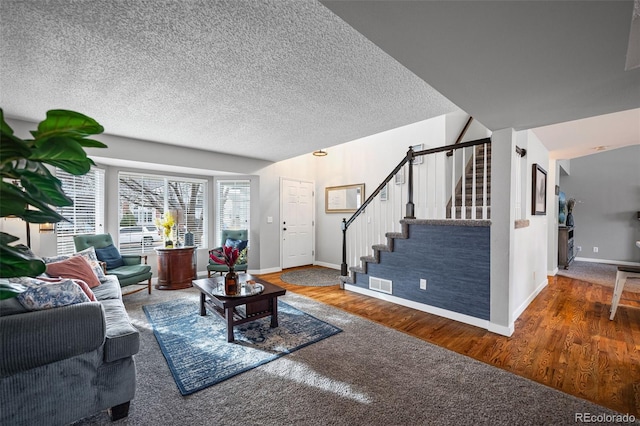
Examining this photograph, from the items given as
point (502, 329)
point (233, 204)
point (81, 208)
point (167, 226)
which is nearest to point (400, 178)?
point (502, 329)

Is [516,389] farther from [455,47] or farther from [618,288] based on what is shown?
[618,288]

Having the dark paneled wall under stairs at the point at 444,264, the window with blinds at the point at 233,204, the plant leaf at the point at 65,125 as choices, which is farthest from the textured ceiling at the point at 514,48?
the window with blinds at the point at 233,204

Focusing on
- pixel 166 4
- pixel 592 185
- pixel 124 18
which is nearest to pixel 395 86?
pixel 166 4

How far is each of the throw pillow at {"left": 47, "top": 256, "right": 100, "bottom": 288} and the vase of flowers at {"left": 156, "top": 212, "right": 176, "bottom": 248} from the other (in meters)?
1.47

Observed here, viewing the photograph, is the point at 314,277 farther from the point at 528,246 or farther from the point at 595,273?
the point at 595,273

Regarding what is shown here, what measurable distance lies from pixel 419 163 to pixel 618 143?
3.22 m

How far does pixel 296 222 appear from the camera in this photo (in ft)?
20.5

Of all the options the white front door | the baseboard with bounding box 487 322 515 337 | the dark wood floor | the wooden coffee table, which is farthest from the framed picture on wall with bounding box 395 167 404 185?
the wooden coffee table

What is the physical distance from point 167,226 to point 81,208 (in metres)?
1.19

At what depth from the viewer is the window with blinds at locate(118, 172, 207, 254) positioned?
4.65 m

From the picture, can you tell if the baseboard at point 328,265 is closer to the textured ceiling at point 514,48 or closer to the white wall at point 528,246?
Result: the white wall at point 528,246

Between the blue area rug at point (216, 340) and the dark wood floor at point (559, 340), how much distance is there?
81cm

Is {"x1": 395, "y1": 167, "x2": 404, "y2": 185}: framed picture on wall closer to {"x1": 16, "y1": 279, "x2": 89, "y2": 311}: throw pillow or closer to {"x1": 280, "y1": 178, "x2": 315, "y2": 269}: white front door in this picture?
{"x1": 280, "y1": 178, "x2": 315, "y2": 269}: white front door

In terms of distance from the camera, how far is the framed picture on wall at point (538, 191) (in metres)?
3.76
